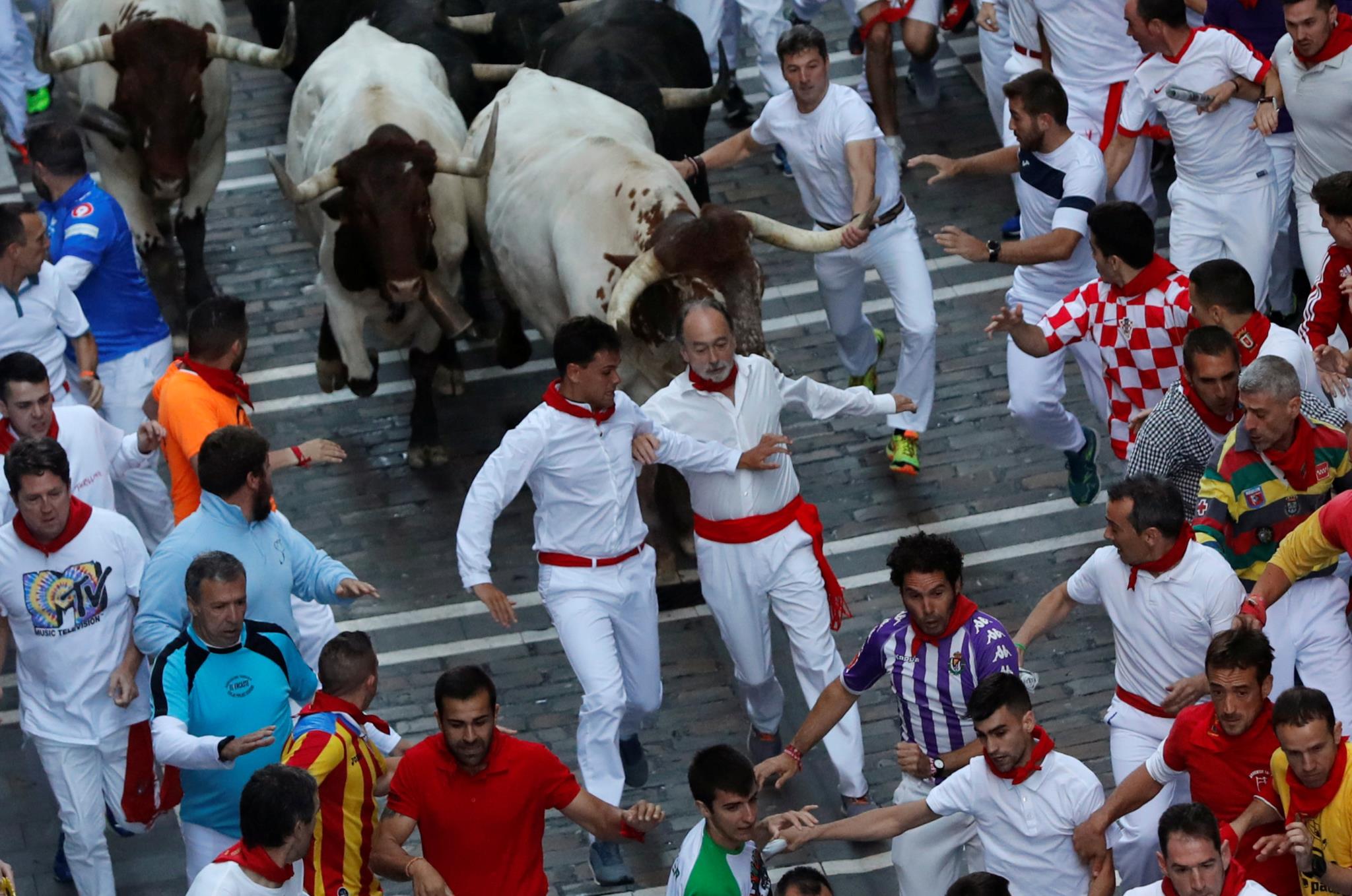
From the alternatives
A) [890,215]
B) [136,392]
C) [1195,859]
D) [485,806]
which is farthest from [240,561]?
[890,215]

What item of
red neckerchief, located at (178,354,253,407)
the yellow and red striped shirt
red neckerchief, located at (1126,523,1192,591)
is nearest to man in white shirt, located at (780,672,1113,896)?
red neckerchief, located at (1126,523,1192,591)

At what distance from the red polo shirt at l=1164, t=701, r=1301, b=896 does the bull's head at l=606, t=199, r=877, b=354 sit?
3.55 metres

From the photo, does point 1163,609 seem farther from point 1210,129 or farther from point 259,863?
point 1210,129

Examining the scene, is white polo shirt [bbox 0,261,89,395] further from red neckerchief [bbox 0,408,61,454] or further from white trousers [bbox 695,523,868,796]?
white trousers [bbox 695,523,868,796]

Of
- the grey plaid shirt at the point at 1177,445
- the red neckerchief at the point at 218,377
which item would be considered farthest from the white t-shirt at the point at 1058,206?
the red neckerchief at the point at 218,377

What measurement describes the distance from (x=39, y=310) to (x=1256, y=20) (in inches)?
265

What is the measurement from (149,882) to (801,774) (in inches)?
116

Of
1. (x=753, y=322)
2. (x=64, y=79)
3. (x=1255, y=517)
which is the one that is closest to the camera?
(x=1255, y=517)

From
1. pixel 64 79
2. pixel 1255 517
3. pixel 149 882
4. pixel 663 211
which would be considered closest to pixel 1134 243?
pixel 1255 517

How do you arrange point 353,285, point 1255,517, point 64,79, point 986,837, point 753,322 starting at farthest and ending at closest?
point 64,79 < point 353,285 < point 753,322 < point 1255,517 < point 986,837

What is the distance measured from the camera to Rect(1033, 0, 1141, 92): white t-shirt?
43.0 feet

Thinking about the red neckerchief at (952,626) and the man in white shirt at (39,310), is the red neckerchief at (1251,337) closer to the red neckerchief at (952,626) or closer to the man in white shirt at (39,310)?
the red neckerchief at (952,626)

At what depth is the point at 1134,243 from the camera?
33.3 ft

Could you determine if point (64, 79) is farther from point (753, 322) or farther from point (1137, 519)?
point (1137, 519)
